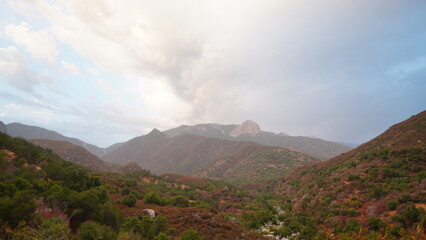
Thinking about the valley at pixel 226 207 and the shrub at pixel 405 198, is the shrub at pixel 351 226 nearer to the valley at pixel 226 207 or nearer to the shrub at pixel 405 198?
the valley at pixel 226 207

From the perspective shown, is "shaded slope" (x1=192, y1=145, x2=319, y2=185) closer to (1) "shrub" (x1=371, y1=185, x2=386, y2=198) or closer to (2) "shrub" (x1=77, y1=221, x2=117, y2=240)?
(1) "shrub" (x1=371, y1=185, x2=386, y2=198)

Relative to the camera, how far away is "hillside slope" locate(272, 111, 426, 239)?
26312mm

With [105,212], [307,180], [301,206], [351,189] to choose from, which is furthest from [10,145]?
[307,180]

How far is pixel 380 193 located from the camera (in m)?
32.9

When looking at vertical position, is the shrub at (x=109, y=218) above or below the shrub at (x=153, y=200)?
above

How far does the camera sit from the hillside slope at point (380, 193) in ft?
86.3

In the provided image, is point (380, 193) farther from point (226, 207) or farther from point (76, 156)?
point (76, 156)

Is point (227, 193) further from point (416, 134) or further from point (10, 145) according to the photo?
point (10, 145)

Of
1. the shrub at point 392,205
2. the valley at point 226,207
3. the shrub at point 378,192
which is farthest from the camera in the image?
the shrub at point 378,192

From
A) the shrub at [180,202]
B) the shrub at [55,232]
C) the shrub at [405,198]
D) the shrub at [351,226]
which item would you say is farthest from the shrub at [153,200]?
the shrub at [405,198]

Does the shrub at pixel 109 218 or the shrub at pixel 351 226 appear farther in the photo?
the shrub at pixel 351 226

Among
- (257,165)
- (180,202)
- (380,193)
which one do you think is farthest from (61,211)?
(257,165)

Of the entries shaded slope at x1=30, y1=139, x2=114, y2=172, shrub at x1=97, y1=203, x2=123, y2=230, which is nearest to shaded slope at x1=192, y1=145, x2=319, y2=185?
shaded slope at x1=30, y1=139, x2=114, y2=172

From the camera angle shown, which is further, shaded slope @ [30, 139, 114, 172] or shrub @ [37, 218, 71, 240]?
shaded slope @ [30, 139, 114, 172]
